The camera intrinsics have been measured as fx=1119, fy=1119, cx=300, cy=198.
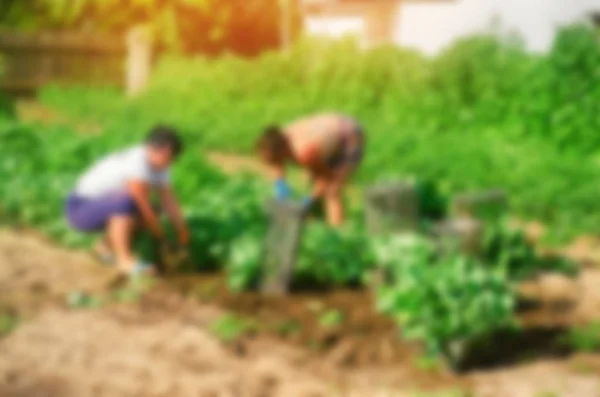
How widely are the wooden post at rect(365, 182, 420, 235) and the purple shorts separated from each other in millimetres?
1464

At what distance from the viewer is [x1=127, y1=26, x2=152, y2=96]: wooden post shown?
Answer: 22.0 m

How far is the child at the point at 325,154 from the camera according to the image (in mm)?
7191

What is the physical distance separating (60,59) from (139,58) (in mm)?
2063

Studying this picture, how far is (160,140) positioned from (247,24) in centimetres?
1821

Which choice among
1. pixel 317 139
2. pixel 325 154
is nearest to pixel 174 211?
pixel 317 139

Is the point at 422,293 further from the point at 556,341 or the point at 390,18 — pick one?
the point at 390,18

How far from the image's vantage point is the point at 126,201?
6.62 meters

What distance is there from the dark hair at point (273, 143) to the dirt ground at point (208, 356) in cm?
98

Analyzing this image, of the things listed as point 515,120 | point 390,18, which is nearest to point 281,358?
point 515,120

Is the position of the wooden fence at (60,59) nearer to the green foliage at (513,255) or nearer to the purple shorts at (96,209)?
the purple shorts at (96,209)

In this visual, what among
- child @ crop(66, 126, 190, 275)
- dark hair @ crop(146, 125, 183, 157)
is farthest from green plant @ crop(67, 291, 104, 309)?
dark hair @ crop(146, 125, 183, 157)

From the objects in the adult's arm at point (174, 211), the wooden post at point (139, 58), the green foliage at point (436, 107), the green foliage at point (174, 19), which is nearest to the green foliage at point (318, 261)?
the adult's arm at point (174, 211)

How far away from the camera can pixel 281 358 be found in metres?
5.24

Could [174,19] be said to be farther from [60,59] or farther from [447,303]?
[447,303]
